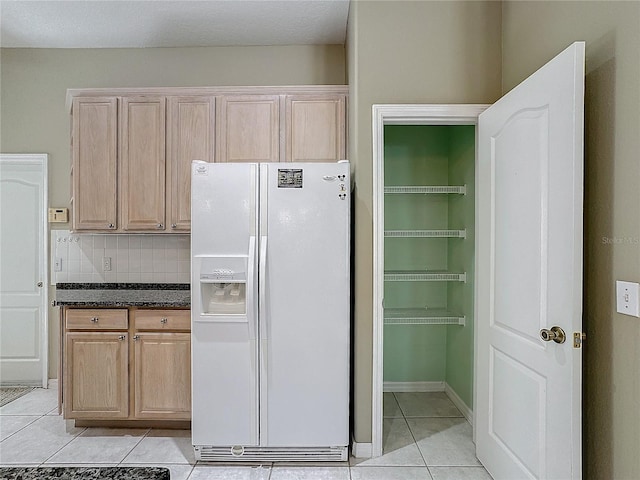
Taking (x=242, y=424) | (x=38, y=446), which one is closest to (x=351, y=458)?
(x=242, y=424)

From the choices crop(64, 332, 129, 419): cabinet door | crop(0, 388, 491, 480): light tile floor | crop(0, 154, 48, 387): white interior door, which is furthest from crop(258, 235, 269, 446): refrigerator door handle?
crop(0, 154, 48, 387): white interior door

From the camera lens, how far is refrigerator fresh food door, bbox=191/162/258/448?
7.86 ft

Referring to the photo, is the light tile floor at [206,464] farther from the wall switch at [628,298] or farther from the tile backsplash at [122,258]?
the wall switch at [628,298]

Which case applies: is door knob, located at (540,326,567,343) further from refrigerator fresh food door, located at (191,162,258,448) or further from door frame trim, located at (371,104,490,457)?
refrigerator fresh food door, located at (191,162,258,448)

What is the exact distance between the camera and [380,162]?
8.26ft

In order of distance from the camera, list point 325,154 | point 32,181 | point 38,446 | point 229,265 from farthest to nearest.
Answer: point 32,181 → point 325,154 → point 38,446 → point 229,265

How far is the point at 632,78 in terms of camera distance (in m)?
1.49

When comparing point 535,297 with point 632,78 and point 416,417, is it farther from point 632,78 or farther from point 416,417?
point 416,417

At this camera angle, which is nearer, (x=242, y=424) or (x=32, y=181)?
(x=242, y=424)

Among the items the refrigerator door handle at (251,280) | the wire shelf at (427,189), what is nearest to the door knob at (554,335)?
the refrigerator door handle at (251,280)

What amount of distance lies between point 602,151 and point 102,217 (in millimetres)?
3071

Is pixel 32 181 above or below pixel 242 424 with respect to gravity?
above

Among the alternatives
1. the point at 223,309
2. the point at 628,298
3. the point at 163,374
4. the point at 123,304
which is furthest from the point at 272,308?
the point at 628,298

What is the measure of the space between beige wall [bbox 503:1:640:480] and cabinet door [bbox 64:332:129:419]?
2.71 metres
